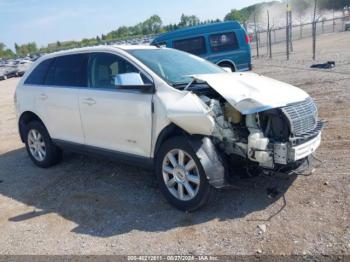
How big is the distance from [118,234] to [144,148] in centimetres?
105

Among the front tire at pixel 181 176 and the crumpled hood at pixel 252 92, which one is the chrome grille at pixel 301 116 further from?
the front tire at pixel 181 176

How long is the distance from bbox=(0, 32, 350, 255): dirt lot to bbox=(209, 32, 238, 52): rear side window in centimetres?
856

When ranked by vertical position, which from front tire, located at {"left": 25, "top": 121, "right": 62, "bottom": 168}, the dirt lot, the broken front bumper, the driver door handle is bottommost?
the dirt lot

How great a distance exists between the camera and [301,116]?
4.03 metres

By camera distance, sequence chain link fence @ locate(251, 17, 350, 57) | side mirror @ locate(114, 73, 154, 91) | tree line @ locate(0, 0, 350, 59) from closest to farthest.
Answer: side mirror @ locate(114, 73, 154, 91) → chain link fence @ locate(251, 17, 350, 57) → tree line @ locate(0, 0, 350, 59)

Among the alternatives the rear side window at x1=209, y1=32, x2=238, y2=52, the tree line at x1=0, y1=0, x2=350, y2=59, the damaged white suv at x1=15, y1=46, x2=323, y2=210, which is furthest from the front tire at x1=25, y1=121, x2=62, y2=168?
the tree line at x1=0, y1=0, x2=350, y2=59

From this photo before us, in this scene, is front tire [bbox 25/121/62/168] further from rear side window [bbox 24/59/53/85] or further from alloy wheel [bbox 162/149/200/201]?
alloy wheel [bbox 162/149/200/201]

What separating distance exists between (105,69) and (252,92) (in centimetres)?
205

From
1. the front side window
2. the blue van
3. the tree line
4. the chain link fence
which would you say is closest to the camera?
the front side window

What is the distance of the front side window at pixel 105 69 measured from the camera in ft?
Answer: 15.9

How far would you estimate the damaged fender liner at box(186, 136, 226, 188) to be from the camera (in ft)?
12.9

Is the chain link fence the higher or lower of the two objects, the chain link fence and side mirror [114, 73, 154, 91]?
the lower

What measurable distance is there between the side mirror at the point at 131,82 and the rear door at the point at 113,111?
0.08 m

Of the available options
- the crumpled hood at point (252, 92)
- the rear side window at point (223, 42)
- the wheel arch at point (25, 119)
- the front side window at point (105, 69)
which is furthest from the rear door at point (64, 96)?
the rear side window at point (223, 42)
